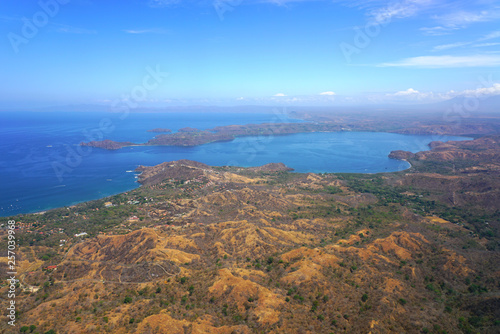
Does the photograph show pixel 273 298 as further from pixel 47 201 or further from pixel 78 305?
pixel 47 201

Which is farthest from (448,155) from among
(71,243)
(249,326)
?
(71,243)

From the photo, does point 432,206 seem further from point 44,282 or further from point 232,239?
point 44,282

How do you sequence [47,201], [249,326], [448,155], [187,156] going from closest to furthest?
[249,326] → [47,201] → [448,155] → [187,156]

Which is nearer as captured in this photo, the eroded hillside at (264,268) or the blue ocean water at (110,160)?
the eroded hillside at (264,268)

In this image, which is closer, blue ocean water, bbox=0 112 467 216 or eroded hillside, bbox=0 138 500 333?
eroded hillside, bbox=0 138 500 333

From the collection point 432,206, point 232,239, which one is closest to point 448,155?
point 432,206

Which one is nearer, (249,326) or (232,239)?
(249,326)

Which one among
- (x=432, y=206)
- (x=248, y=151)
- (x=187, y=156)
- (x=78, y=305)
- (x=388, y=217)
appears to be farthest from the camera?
(x=248, y=151)

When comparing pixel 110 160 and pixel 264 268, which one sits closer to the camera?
pixel 264 268

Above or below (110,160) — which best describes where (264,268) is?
below
